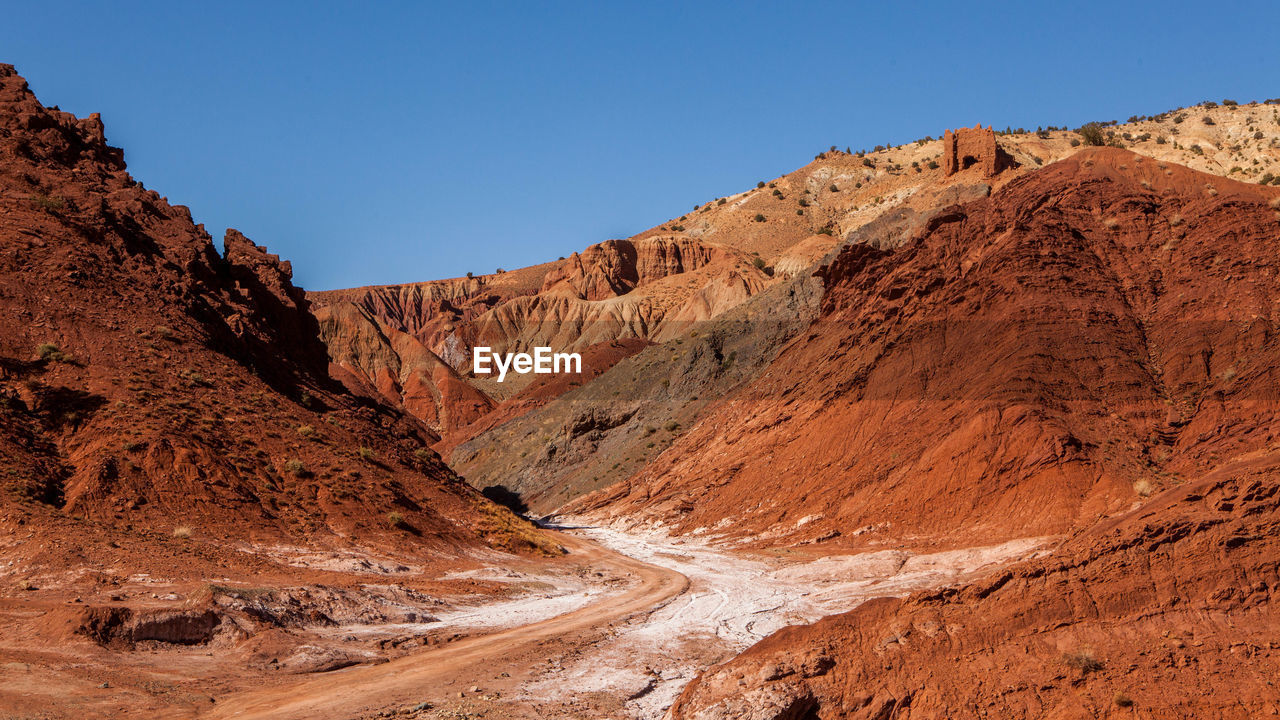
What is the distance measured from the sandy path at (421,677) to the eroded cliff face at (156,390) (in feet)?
27.4

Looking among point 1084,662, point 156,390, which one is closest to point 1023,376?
point 1084,662

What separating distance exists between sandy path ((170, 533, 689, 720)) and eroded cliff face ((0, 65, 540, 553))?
8363 millimetres

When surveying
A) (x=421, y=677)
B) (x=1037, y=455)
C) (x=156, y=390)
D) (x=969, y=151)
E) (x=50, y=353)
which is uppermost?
(x=969, y=151)

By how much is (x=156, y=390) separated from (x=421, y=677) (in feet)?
51.8

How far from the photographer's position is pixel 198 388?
26.7 meters

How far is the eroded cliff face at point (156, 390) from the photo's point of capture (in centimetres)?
2175

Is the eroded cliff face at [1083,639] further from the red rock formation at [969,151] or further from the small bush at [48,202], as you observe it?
the red rock formation at [969,151]

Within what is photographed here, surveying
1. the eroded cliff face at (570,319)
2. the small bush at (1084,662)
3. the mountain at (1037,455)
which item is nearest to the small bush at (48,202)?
the mountain at (1037,455)

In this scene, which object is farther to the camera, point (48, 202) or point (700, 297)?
point (700, 297)

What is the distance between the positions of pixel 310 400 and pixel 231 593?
16399 millimetres

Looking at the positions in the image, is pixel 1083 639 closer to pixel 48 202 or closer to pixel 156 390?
pixel 156 390

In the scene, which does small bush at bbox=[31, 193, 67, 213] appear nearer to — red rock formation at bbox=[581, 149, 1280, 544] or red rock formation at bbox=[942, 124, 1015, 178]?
red rock formation at bbox=[581, 149, 1280, 544]

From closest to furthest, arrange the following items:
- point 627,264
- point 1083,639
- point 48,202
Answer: point 1083,639 → point 48,202 → point 627,264

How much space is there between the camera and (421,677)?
44.8 ft
